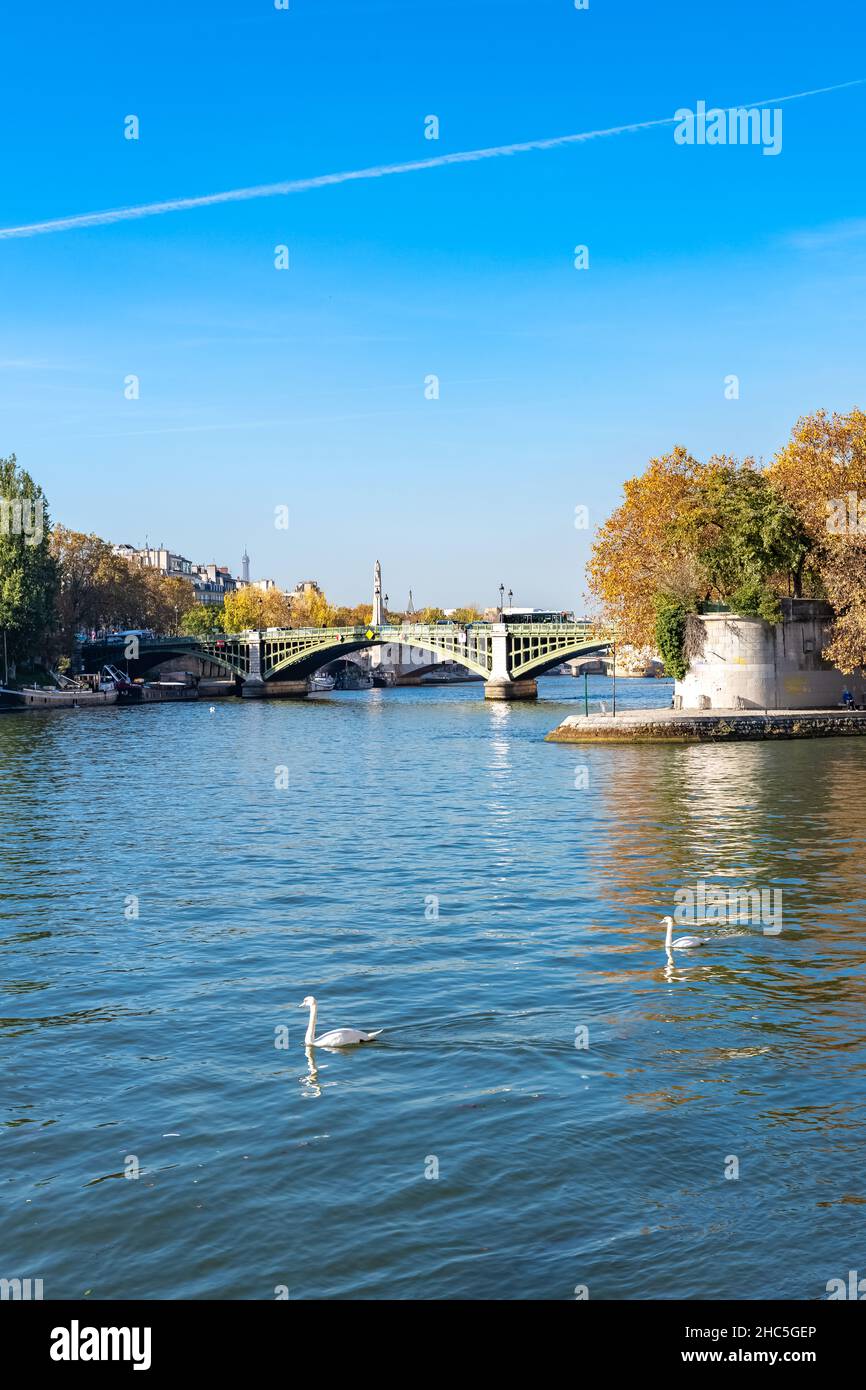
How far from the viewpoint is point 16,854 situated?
27844 millimetres

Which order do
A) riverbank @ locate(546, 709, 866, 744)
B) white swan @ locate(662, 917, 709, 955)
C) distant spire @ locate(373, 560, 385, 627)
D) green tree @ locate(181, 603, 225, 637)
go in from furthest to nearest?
1. distant spire @ locate(373, 560, 385, 627)
2. green tree @ locate(181, 603, 225, 637)
3. riverbank @ locate(546, 709, 866, 744)
4. white swan @ locate(662, 917, 709, 955)

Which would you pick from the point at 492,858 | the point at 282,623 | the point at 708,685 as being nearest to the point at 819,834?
the point at 492,858

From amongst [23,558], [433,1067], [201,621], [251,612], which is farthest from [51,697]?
[433,1067]

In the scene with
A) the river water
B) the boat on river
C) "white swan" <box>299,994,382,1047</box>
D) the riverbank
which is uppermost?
the boat on river

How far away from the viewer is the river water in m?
9.52

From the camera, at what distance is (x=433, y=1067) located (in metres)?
13.1

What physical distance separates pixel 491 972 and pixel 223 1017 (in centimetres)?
341

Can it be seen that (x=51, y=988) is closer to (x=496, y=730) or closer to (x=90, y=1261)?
(x=90, y=1261)

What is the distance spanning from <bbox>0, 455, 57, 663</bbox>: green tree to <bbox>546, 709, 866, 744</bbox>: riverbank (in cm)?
4350

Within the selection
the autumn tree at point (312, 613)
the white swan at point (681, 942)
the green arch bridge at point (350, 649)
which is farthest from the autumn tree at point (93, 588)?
the white swan at point (681, 942)

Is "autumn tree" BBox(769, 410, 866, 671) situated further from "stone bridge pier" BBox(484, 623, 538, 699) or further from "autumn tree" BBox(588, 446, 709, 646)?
"stone bridge pier" BBox(484, 623, 538, 699)

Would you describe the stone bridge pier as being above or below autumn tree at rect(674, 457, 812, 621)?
below

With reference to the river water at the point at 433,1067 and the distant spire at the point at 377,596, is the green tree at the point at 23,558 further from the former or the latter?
the distant spire at the point at 377,596

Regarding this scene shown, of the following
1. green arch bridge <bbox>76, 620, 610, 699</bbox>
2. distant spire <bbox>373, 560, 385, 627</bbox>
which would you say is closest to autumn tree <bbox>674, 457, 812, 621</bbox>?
green arch bridge <bbox>76, 620, 610, 699</bbox>
